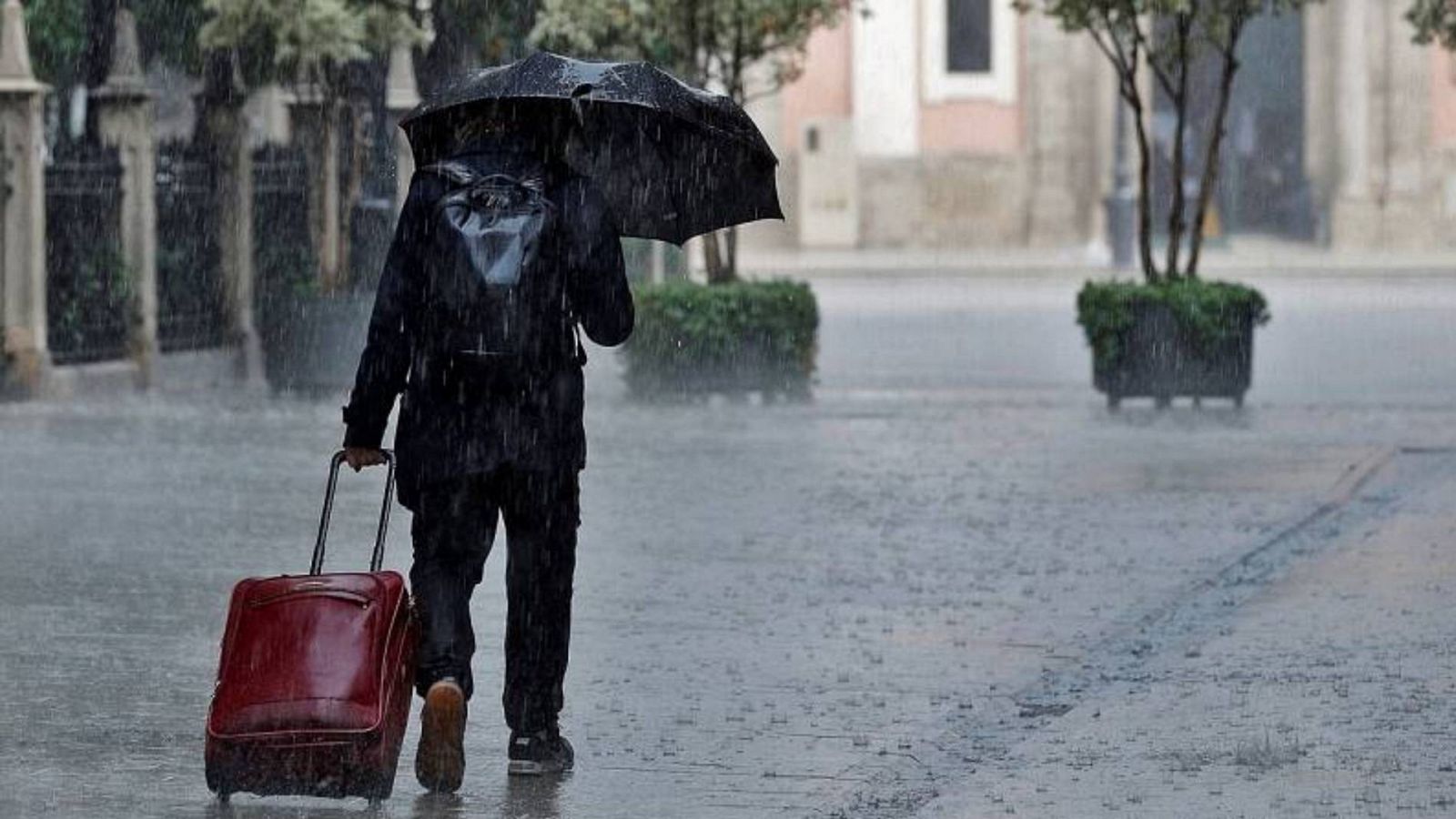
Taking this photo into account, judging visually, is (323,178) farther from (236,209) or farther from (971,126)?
(971,126)

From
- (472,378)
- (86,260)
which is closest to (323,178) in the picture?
(86,260)

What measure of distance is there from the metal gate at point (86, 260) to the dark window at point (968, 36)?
87.3ft

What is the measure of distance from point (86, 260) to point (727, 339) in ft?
14.5

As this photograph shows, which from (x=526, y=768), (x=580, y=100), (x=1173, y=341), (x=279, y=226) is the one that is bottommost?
(x=526, y=768)

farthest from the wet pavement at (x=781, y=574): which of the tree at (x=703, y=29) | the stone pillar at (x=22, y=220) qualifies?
the tree at (x=703, y=29)

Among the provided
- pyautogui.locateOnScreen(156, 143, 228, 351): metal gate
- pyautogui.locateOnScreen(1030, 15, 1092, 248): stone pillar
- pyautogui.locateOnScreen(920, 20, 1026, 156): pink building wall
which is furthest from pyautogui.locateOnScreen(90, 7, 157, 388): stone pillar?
pyautogui.locateOnScreen(920, 20, 1026, 156): pink building wall

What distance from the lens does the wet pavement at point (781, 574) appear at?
798 centimetres

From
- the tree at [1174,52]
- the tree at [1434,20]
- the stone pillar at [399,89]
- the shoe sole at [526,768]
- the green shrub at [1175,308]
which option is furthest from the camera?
the stone pillar at [399,89]

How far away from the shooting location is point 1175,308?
64.8ft

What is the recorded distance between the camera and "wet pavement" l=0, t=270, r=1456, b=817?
26.2 feet

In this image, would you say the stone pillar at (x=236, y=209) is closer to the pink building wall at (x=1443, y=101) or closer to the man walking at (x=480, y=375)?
the man walking at (x=480, y=375)

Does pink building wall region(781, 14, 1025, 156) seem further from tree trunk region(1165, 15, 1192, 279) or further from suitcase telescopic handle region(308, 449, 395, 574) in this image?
suitcase telescopic handle region(308, 449, 395, 574)

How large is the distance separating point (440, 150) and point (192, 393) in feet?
47.5

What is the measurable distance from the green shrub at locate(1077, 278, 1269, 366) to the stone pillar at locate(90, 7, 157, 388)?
248 inches
